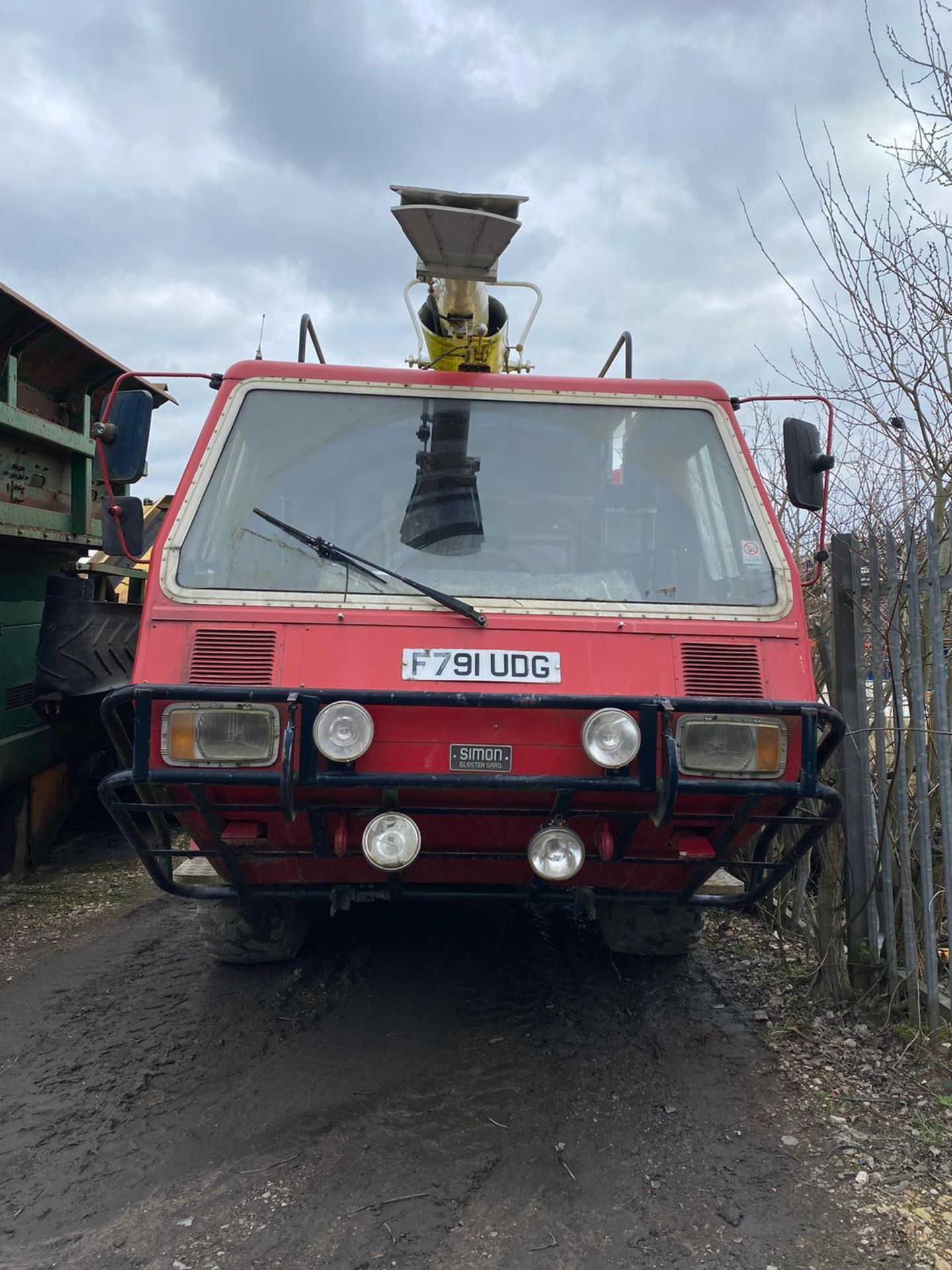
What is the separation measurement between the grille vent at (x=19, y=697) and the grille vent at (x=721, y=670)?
418cm

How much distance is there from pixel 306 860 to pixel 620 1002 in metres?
1.63

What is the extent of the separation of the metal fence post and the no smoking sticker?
68 centimetres

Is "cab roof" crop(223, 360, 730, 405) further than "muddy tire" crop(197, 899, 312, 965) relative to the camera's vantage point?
No

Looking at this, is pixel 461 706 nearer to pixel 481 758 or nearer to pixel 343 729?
pixel 481 758

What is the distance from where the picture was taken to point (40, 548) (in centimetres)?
558

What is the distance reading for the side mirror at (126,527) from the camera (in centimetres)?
319

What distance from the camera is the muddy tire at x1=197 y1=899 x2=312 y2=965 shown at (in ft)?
12.6

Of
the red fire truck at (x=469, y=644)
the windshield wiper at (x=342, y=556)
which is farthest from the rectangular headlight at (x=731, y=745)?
the windshield wiper at (x=342, y=556)

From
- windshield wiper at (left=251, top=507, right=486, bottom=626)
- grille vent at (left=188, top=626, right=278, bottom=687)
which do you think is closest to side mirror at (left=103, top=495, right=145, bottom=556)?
windshield wiper at (left=251, top=507, right=486, bottom=626)

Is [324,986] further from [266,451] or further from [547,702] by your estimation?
[266,451]

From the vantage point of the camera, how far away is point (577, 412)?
3342mm

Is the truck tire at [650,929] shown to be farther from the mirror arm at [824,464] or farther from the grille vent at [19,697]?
the grille vent at [19,697]

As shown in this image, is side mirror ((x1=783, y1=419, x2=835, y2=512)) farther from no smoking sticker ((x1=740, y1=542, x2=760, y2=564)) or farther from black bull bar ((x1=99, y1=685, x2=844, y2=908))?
black bull bar ((x1=99, y1=685, x2=844, y2=908))

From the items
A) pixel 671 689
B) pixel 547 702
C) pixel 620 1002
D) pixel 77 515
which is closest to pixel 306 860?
pixel 547 702
